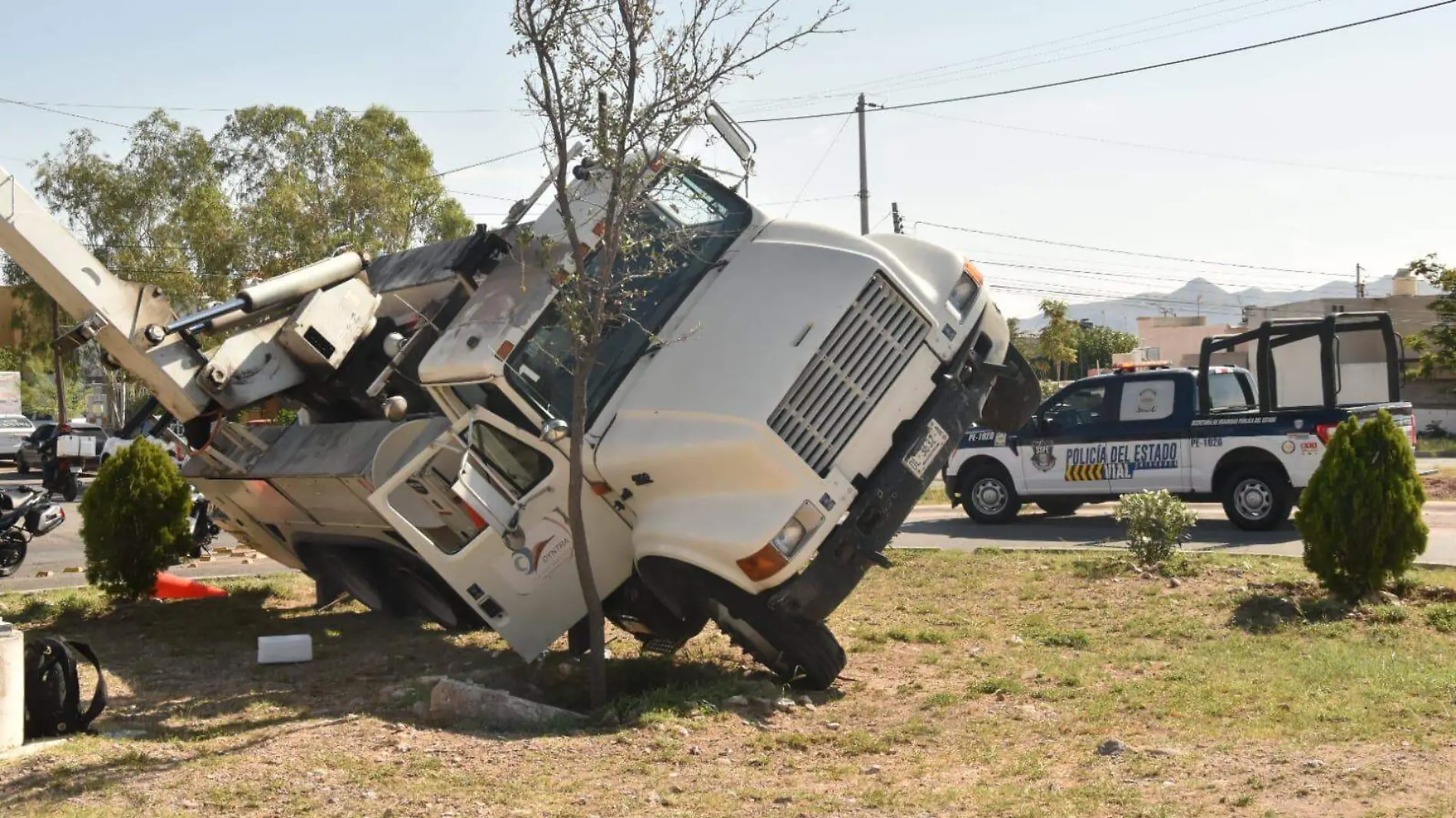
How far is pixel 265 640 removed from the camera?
32.8ft

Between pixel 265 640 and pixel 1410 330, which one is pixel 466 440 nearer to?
pixel 265 640

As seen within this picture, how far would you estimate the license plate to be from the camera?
836 cm

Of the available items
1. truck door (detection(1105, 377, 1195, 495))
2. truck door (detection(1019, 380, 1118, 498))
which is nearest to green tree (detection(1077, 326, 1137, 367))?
truck door (detection(1019, 380, 1118, 498))

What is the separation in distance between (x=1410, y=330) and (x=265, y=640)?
48747 mm

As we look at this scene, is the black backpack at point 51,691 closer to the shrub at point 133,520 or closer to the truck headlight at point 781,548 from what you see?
the truck headlight at point 781,548

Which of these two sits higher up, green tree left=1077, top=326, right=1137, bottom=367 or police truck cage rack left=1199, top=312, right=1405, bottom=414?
green tree left=1077, top=326, right=1137, bottom=367

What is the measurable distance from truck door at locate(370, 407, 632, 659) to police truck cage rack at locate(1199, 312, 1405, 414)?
8777mm

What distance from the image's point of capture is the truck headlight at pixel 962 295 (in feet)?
29.2

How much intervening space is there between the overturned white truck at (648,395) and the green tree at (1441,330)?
2648cm

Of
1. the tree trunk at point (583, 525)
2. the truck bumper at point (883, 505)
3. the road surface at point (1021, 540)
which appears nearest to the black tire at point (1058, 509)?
the road surface at point (1021, 540)

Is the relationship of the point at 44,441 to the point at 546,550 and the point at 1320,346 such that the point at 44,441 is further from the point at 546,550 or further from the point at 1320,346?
the point at 546,550

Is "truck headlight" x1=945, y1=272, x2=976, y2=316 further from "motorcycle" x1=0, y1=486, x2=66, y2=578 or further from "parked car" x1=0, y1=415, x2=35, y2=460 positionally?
"parked car" x1=0, y1=415, x2=35, y2=460

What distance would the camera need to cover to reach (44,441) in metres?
33.4

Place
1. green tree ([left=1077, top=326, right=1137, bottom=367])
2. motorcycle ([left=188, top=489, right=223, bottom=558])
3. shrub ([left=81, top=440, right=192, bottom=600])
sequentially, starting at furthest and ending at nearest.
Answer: green tree ([left=1077, top=326, right=1137, bottom=367]) → motorcycle ([left=188, top=489, right=223, bottom=558]) → shrub ([left=81, top=440, right=192, bottom=600])
